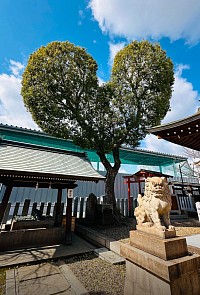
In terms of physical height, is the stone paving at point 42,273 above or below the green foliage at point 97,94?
below

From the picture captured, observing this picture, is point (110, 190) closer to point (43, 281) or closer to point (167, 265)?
point (43, 281)

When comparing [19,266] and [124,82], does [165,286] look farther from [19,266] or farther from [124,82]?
[124,82]

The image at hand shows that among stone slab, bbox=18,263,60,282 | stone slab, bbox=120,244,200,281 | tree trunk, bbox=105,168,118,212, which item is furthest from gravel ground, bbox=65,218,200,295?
tree trunk, bbox=105,168,118,212

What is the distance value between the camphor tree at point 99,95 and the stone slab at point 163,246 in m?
5.87

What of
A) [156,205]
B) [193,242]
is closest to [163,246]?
[156,205]

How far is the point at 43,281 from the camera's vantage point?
330 centimetres

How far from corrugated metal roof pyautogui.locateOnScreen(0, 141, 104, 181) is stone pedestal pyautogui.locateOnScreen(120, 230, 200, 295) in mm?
3368

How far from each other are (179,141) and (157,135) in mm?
940

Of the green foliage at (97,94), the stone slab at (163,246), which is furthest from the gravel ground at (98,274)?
the green foliage at (97,94)

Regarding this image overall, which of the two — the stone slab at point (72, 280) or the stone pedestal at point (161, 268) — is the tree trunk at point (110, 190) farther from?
the stone pedestal at point (161, 268)

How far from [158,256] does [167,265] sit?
28 cm

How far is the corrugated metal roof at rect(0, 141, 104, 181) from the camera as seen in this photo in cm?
505

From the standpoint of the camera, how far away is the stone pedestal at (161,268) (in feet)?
6.24

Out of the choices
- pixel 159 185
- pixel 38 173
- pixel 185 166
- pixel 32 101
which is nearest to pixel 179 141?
pixel 159 185
